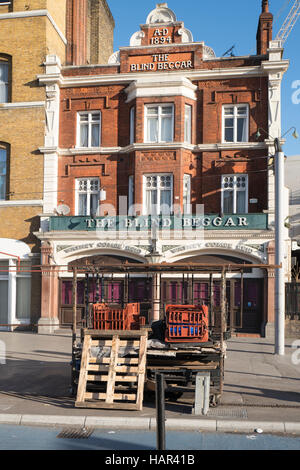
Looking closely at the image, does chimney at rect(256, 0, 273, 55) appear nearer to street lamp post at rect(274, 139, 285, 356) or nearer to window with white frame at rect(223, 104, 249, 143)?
window with white frame at rect(223, 104, 249, 143)

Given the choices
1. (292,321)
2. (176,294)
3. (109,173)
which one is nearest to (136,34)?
(109,173)

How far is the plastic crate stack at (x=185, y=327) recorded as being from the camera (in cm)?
1062

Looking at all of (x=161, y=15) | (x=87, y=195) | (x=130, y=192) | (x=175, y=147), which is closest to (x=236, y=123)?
(x=175, y=147)

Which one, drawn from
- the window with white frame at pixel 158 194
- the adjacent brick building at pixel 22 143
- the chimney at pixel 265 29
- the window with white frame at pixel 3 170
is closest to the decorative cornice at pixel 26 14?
the adjacent brick building at pixel 22 143

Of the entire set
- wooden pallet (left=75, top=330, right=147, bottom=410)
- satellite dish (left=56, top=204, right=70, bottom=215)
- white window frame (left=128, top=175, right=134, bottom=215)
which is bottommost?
wooden pallet (left=75, top=330, right=147, bottom=410)

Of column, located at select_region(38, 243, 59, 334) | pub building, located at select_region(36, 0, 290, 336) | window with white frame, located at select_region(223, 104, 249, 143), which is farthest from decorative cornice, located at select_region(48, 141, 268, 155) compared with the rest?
column, located at select_region(38, 243, 59, 334)

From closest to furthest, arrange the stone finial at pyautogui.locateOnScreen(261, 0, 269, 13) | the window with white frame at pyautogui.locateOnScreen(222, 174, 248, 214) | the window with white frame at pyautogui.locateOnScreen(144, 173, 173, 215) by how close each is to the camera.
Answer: the window with white frame at pyautogui.locateOnScreen(222, 174, 248, 214), the window with white frame at pyautogui.locateOnScreen(144, 173, 173, 215), the stone finial at pyautogui.locateOnScreen(261, 0, 269, 13)

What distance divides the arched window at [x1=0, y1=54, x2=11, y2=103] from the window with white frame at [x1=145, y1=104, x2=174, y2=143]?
22.8 feet

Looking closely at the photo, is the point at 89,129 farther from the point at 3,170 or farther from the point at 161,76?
the point at 3,170

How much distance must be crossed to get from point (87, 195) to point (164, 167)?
12.9ft

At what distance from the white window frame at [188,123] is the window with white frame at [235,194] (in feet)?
7.96

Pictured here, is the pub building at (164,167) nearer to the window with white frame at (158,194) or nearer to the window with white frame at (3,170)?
the window with white frame at (158,194)

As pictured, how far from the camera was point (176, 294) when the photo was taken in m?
22.5

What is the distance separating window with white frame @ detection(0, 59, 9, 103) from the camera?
24434mm
